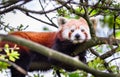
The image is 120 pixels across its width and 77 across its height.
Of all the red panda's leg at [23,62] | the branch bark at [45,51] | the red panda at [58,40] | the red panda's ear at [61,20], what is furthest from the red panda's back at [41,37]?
the branch bark at [45,51]

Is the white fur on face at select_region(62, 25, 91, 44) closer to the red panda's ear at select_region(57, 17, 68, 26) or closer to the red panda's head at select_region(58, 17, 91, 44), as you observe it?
the red panda's head at select_region(58, 17, 91, 44)

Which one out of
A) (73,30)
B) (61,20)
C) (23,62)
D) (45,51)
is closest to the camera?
(45,51)

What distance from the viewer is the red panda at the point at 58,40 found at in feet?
13.7

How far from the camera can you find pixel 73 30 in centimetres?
443

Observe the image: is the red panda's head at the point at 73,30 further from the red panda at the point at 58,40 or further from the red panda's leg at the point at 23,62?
the red panda's leg at the point at 23,62

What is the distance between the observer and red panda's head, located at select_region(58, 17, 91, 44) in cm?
419

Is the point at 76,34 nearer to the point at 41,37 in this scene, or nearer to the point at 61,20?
the point at 61,20

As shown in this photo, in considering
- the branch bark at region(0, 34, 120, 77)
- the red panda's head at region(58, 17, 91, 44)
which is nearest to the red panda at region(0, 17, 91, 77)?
the red panda's head at region(58, 17, 91, 44)

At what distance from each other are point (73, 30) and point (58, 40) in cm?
24

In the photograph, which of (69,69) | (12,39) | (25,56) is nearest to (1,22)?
(25,56)

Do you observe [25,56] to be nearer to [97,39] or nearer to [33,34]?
[33,34]

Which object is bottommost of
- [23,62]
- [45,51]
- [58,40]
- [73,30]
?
[23,62]

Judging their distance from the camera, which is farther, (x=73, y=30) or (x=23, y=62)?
(x=73, y=30)

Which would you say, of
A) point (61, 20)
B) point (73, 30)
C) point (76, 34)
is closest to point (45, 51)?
point (76, 34)
